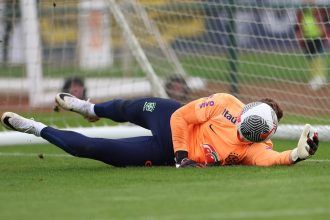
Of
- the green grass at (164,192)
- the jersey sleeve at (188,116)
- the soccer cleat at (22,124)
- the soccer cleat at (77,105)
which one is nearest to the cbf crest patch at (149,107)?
the jersey sleeve at (188,116)

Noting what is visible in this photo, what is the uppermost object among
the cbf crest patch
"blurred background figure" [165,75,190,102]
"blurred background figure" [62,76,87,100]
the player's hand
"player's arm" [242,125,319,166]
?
the cbf crest patch

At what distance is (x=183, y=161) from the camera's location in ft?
31.3

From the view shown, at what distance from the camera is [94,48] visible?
49.4 ft

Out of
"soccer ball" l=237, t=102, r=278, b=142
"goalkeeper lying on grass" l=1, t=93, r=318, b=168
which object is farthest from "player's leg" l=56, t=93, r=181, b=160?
"soccer ball" l=237, t=102, r=278, b=142

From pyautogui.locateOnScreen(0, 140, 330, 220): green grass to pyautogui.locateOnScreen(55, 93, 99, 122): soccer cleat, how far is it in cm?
52

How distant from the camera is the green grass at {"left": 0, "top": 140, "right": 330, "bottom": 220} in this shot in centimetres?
690

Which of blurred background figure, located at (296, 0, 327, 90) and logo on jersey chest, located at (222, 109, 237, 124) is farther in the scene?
blurred background figure, located at (296, 0, 327, 90)

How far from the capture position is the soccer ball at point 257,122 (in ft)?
30.1

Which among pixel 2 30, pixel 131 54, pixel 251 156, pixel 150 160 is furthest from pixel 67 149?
pixel 131 54

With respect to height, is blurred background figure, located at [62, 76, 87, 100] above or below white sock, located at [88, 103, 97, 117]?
below

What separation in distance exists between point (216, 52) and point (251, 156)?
525 centimetres

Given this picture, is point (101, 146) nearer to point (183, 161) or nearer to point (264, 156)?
point (183, 161)

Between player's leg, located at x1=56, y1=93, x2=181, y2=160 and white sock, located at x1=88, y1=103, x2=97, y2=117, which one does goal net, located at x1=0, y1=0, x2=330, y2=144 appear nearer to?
white sock, located at x1=88, y1=103, x2=97, y2=117

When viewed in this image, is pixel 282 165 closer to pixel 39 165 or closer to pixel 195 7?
pixel 39 165
